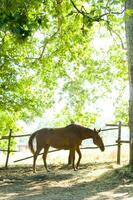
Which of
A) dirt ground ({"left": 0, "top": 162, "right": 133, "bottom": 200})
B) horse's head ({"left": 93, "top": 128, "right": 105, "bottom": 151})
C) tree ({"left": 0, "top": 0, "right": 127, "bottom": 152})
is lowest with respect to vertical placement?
dirt ground ({"left": 0, "top": 162, "right": 133, "bottom": 200})

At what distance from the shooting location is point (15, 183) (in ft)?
40.0

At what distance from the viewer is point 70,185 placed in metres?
11.4

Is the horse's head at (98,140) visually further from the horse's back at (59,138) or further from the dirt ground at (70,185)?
the dirt ground at (70,185)

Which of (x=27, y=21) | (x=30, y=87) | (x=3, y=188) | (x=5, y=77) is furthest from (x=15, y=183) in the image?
(x=30, y=87)

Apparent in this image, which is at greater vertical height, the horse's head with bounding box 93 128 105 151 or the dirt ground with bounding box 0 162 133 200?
the horse's head with bounding box 93 128 105 151

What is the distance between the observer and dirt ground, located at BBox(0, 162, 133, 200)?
9.71m

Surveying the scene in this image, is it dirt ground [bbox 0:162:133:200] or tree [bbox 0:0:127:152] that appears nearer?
dirt ground [bbox 0:162:133:200]

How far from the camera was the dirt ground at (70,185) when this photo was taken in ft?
31.9

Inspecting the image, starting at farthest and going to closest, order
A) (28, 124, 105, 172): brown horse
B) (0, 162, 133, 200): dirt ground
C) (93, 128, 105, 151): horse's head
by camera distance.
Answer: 1. (93, 128, 105, 151): horse's head
2. (28, 124, 105, 172): brown horse
3. (0, 162, 133, 200): dirt ground

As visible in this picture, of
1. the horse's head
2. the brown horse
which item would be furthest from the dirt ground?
the horse's head

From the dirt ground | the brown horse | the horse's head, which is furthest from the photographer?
the horse's head

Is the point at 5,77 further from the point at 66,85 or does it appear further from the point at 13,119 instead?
the point at 66,85

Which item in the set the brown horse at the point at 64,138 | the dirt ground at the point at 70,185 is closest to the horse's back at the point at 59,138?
the brown horse at the point at 64,138

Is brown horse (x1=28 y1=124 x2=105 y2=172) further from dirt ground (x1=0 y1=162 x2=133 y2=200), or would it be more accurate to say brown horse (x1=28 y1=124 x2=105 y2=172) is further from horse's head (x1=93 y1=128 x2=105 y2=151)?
dirt ground (x1=0 y1=162 x2=133 y2=200)
